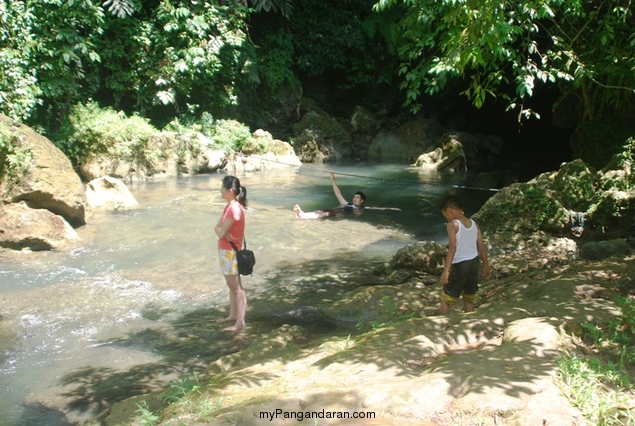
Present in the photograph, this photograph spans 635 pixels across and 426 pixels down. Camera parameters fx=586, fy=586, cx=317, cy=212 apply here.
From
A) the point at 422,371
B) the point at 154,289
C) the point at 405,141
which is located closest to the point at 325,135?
the point at 405,141

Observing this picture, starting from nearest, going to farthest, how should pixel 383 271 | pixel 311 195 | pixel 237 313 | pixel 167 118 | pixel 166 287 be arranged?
pixel 237 313 → pixel 166 287 → pixel 383 271 → pixel 311 195 → pixel 167 118

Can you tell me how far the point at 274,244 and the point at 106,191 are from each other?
172 inches

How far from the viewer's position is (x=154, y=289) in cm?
729

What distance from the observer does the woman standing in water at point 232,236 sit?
5758 millimetres

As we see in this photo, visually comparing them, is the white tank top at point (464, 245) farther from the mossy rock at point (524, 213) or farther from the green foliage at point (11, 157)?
the green foliage at point (11, 157)

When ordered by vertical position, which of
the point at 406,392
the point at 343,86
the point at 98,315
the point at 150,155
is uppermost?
the point at 343,86

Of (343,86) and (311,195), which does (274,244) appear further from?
(343,86)

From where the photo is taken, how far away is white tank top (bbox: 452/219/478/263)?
5.30 metres

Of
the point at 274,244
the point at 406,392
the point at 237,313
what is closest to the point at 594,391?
the point at 406,392

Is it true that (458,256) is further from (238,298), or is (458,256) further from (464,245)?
(238,298)

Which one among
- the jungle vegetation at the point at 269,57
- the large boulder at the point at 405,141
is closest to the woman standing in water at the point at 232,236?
the jungle vegetation at the point at 269,57

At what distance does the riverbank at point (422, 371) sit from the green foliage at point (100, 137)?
11.0 meters

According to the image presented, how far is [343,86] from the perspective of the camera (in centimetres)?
2375

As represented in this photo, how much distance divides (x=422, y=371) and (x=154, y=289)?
14.7 ft
